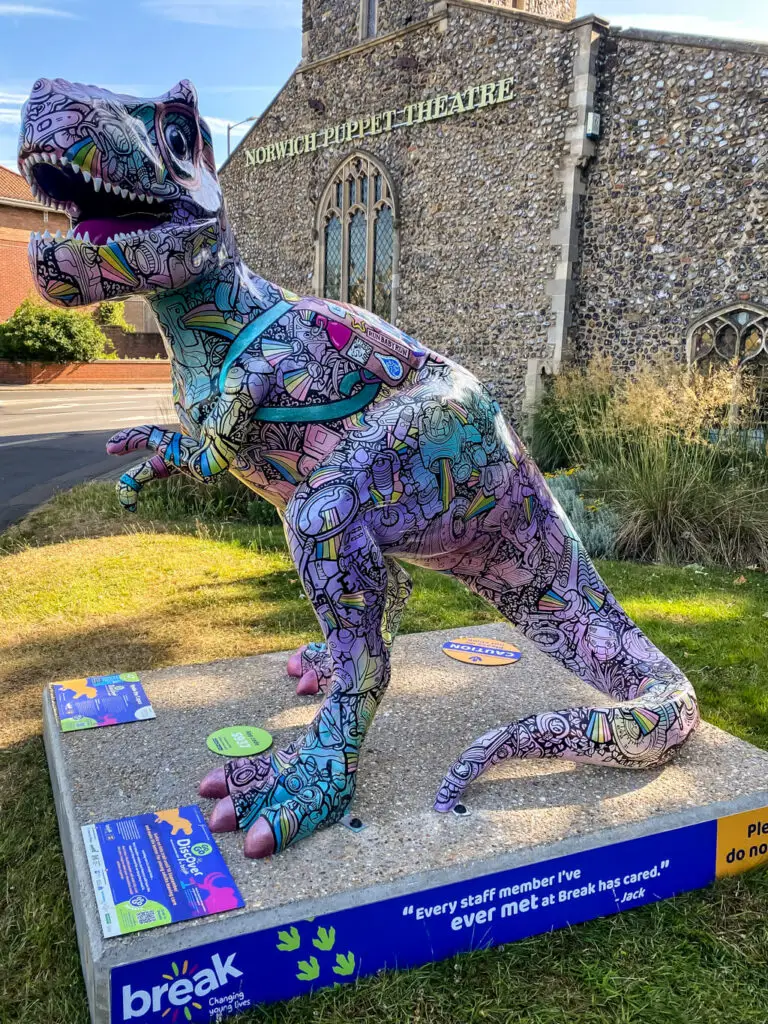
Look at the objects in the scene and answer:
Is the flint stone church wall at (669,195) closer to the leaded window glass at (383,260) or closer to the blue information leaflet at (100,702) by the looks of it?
the leaded window glass at (383,260)

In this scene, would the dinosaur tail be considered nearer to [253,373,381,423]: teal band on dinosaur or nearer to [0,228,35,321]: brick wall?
[253,373,381,423]: teal band on dinosaur

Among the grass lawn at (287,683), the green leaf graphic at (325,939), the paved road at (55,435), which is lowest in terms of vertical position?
the paved road at (55,435)

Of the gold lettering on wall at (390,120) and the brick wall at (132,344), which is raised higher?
the gold lettering on wall at (390,120)

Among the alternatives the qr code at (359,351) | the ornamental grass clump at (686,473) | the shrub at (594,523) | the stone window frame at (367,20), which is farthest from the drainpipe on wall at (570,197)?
the qr code at (359,351)

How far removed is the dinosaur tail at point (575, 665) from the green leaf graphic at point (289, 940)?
1.91 feet

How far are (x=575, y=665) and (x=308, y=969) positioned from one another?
1170 millimetres

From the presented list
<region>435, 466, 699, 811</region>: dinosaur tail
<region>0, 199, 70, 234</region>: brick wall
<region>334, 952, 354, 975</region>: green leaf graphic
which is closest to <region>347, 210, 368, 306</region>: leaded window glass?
<region>435, 466, 699, 811</region>: dinosaur tail

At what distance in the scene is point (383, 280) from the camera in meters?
14.9

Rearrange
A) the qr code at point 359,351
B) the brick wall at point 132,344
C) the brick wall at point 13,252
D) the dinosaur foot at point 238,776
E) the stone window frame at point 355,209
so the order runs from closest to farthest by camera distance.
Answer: the qr code at point 359,351 < the dinosaur foot at point 238,776 < the stone window frame at point 355,209 < the brick wall at point 13,252 < the brick wall at point 132,344

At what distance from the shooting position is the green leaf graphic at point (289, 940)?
1.97 meters

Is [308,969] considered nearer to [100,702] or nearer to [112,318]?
[100,702]

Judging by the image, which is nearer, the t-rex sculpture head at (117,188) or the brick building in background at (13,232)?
the t-rex sculpture head at (117,188)

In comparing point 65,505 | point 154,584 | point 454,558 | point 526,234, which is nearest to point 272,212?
point 526,234

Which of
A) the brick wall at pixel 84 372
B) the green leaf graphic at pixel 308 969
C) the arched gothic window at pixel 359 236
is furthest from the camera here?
the brick wall at pixel 84 372
